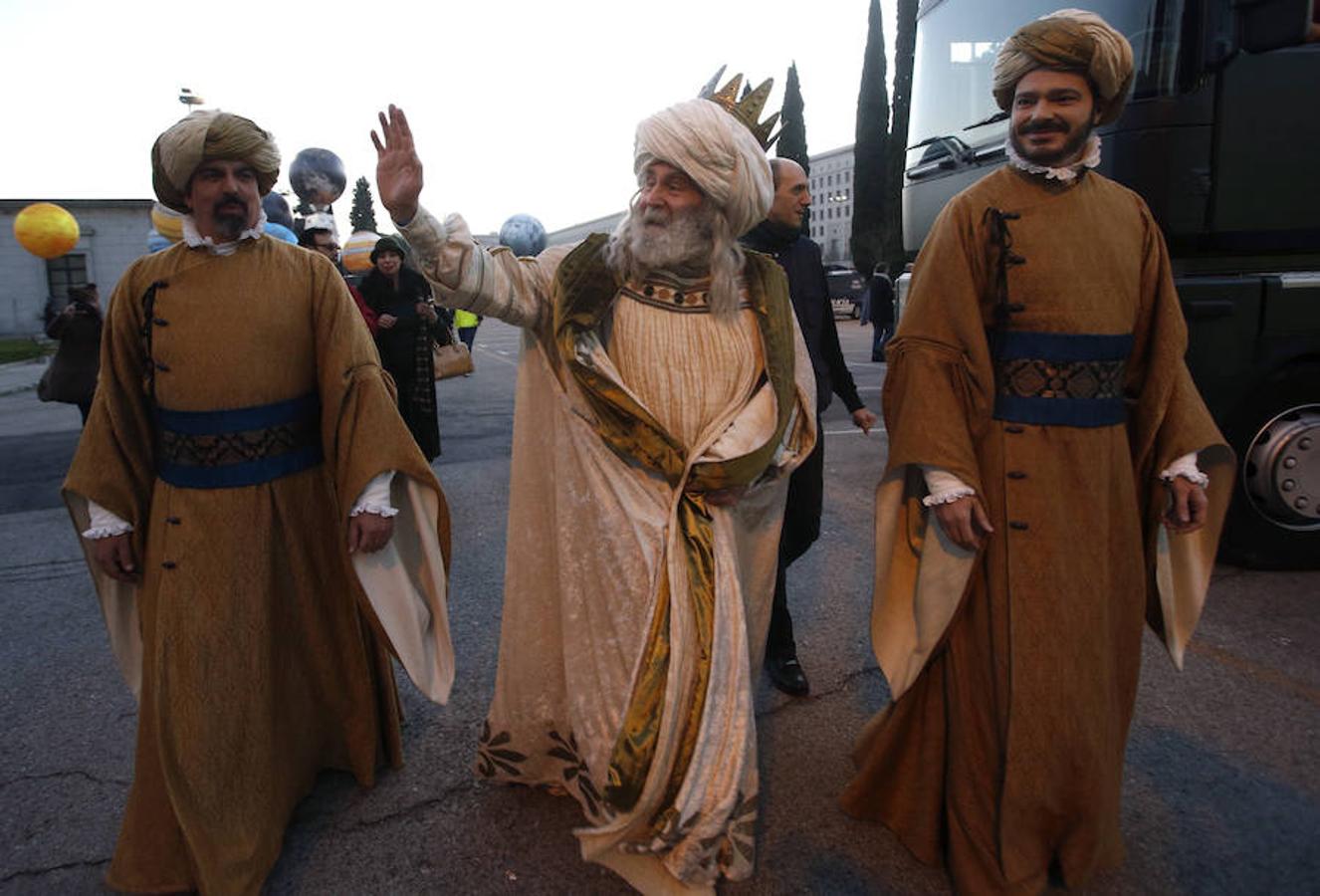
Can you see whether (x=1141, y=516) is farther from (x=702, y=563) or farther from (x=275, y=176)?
(x=275, y=176)

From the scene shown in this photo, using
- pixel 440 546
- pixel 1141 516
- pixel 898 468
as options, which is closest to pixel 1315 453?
pixel 1141 516

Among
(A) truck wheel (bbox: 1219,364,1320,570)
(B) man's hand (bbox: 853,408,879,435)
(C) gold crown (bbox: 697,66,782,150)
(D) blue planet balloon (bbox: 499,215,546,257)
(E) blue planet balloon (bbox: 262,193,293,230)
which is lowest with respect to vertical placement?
(A) truck wheel (bbox: 1219,364,1320,570)

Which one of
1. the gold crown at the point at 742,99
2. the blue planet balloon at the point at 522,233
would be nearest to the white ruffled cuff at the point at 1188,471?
the gold crown at the point at 742,99

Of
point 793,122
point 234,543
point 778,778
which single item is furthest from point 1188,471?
point 793,122

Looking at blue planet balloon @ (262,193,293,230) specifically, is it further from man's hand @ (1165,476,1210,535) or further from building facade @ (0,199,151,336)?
building facade @ (0,199,151,336)

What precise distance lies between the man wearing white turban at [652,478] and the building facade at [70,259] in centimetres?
3886

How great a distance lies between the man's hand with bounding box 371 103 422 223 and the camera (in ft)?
6.92

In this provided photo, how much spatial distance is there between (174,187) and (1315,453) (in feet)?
17.2

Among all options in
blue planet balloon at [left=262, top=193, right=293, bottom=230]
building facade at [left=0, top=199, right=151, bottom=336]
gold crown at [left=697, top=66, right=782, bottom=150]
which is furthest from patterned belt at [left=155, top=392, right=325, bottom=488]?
building facade at [left=0, top=199, right=151, bottom=336]

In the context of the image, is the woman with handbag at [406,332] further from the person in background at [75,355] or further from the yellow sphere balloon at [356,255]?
the yellow sphere balloon at [356,255]

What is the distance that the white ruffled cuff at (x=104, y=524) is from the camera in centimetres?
229

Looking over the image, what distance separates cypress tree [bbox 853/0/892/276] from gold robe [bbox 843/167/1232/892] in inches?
1097

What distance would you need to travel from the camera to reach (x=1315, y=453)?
4.64 meters

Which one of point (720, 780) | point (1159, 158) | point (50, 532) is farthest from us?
point (50, 532)
